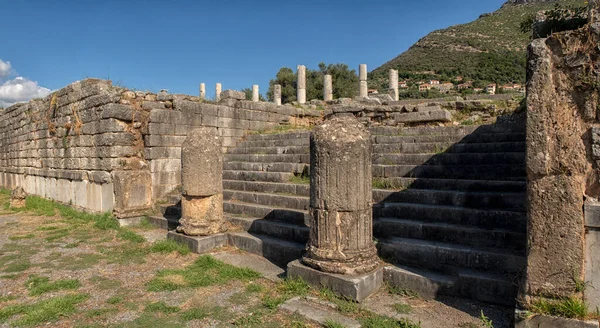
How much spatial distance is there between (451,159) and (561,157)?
12.6ft

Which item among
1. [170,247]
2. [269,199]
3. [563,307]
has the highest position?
[269,199]

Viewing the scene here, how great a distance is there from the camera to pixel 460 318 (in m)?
3.67

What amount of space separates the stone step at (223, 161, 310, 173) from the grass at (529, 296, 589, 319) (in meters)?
5.66

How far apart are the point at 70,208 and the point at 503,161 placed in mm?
10205

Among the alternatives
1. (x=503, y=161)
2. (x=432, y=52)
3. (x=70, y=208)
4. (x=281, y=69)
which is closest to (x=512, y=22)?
(x=432, y=52)

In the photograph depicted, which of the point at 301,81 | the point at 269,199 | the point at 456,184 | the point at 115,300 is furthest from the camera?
the point at 301,81

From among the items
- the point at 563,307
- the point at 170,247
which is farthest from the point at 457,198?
the point at 170,247

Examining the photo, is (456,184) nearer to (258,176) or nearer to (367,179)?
(367,179)

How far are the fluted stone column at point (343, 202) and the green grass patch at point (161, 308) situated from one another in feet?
5.19

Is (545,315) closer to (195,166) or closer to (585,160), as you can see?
(585,160)

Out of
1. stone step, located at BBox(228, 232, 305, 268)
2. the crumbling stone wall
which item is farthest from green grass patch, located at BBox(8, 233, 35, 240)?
the crumbling stone wall

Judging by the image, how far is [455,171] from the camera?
654cm

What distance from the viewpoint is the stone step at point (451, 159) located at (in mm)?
6359

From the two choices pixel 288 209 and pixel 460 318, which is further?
pixel 288 209
